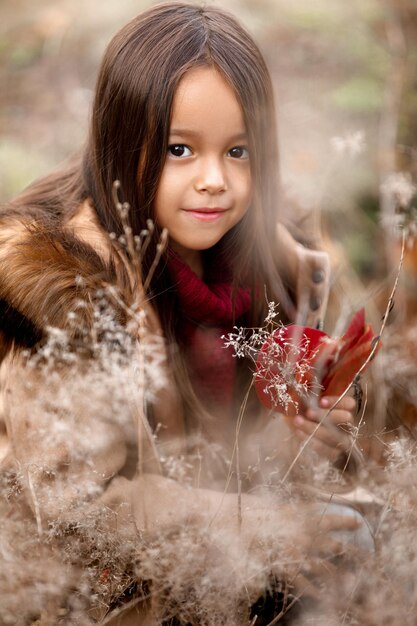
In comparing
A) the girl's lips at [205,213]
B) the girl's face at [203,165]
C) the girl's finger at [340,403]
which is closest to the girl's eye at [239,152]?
the girl's face at [203,165]

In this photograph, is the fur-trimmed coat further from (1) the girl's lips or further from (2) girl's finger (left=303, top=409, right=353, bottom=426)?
(2) girl's finger (left=303, top=409, right=353, bottom=426)

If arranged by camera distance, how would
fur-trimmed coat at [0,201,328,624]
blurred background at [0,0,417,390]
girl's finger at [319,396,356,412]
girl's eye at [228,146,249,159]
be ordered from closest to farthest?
fur-trimmed coat at [0,201,328,624]
girl's finger at [319,396,356,412]
girl's eye at [228,146,249,159]
blurred background at [0,0,417,390]

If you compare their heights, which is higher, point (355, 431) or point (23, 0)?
point (23, 0)

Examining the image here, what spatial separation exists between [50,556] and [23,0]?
3.54m

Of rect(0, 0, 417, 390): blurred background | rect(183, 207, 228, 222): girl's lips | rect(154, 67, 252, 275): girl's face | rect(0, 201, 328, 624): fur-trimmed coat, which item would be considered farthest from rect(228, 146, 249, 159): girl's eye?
rect(0, 0, 417, 390): blurred background

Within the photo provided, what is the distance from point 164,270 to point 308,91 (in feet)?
7.66

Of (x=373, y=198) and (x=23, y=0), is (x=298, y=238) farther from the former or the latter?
(x=23, y=0)

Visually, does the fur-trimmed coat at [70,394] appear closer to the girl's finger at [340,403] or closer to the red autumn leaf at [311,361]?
the red autumn leaf at [311,361]

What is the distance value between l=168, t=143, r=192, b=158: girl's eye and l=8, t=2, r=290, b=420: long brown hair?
2cm

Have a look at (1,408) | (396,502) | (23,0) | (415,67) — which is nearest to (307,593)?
(396,502)

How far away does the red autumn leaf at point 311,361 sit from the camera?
4.17ft

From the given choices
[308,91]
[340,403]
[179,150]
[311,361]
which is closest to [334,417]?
[340,403]

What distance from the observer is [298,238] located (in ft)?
6.59

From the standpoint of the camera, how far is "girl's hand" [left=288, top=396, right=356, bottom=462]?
143 centimetres
